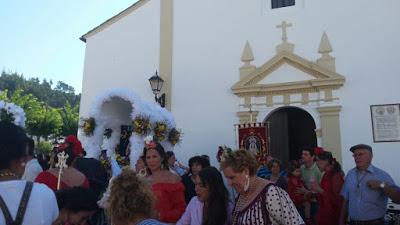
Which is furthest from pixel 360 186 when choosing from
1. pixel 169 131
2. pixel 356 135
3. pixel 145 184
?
pixel 356 135

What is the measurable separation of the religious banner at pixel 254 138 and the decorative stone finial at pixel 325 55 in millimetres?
2343

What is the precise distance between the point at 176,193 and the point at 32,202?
204 centimetres

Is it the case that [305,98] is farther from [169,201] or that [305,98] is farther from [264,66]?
[169,201]

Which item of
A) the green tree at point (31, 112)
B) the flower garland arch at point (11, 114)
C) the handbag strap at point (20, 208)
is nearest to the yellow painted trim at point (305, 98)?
the flower garland arch at point (11, 114)

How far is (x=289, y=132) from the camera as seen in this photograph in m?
11.9

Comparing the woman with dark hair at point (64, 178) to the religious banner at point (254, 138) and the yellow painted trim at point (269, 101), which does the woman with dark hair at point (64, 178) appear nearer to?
the religious banner at point (254, 138)

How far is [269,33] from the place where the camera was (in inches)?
440

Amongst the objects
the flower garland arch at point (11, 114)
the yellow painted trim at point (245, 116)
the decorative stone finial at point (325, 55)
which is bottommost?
the flower garland arch at point (11, 114)

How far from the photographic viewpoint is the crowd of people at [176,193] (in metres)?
2.30

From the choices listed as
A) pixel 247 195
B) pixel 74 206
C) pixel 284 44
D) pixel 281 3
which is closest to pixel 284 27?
pixel 284 44

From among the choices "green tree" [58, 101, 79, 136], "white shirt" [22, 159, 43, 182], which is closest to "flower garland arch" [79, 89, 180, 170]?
"white shirt" [22, 159, 43, 182]

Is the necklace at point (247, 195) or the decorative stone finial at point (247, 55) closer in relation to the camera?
the necklace at point (247, 195)

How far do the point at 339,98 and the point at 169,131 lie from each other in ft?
15.5

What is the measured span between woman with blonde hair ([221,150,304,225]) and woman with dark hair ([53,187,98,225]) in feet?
3.84
